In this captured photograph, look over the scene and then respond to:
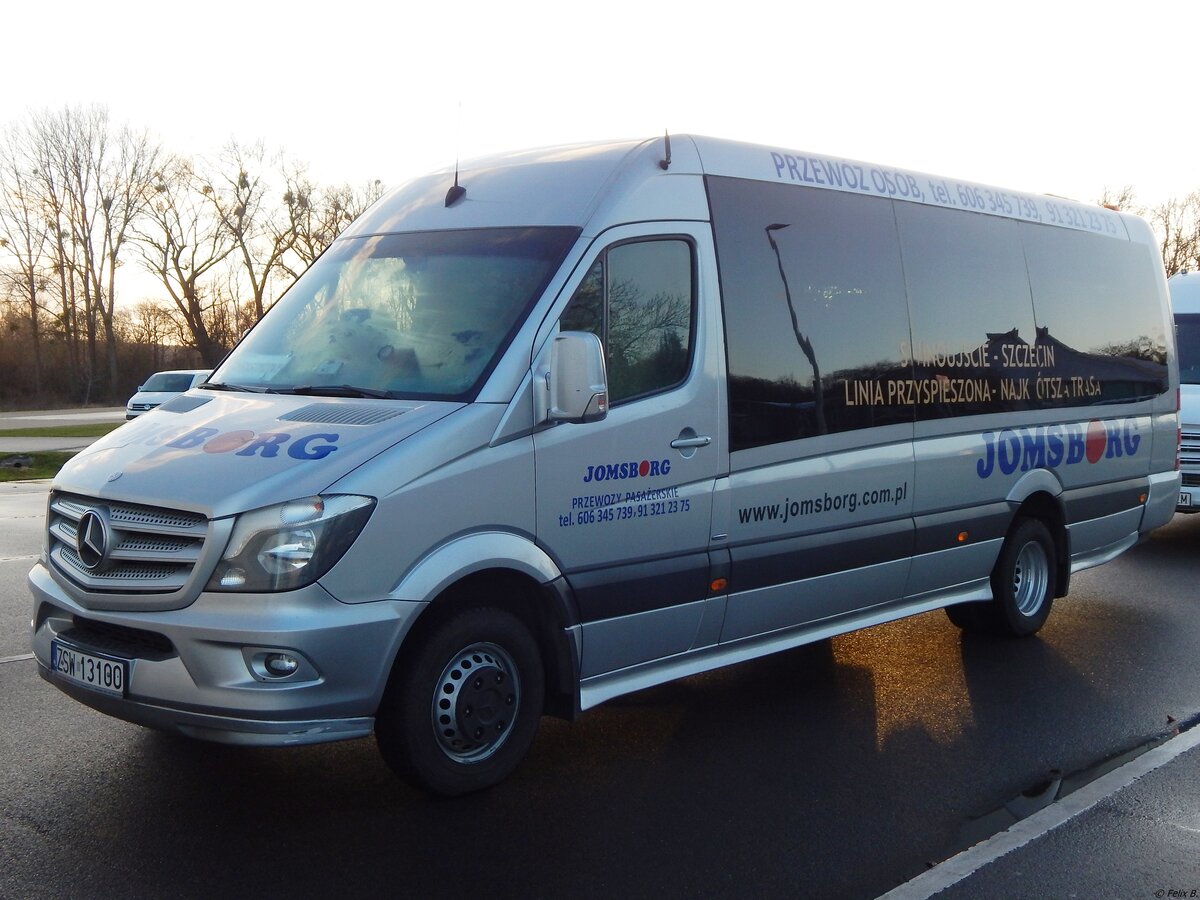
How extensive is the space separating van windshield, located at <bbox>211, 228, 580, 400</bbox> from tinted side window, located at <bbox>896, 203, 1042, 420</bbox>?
2.62 m

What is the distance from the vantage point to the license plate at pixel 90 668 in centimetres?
454

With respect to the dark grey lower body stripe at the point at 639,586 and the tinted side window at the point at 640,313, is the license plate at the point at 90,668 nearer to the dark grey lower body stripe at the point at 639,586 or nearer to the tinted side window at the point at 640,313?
the dark grey lower body stripe at the point at 639,586

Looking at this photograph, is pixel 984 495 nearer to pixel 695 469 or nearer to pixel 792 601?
pixel 792 601

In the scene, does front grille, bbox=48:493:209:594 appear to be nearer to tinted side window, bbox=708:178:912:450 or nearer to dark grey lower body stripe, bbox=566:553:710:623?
dark grey lower body stripe, bbox=566:553:710:623

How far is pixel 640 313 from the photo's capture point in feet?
17.9

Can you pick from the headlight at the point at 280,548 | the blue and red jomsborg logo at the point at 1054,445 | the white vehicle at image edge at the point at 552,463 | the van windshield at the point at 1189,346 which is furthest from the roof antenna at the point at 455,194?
the van windshield at the point at 1189,346

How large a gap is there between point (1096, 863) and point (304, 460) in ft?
10.2

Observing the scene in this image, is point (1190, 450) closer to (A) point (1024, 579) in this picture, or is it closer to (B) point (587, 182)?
(A) point (1024, 579)

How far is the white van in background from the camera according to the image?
38.3 feet

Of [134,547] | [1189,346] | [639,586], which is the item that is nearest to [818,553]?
[639,586]

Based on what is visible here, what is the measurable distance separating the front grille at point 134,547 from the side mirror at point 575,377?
1.39 m

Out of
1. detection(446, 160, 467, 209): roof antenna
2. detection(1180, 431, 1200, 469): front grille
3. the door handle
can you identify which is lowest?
detection(1180, 431, 1200, 469): front grille

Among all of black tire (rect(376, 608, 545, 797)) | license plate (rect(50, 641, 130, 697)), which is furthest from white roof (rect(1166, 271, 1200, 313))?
license plate (rect(50, 641, 130, 697))

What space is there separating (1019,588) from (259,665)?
17.5 feet
